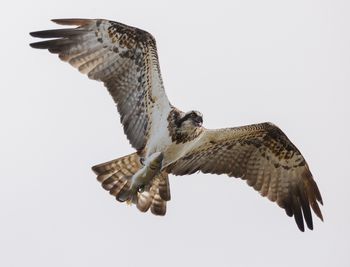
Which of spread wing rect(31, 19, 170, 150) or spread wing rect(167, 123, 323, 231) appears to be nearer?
spread wing rect(31, 19, 170, 150)

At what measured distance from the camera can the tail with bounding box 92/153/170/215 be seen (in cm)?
1586

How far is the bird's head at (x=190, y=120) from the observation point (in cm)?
1495

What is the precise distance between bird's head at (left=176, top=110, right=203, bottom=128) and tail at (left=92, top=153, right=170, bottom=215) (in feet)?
3.38

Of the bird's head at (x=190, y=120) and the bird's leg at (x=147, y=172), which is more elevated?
the bird's head at (x=190, y=120)

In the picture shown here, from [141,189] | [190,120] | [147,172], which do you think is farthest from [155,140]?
[141,189]

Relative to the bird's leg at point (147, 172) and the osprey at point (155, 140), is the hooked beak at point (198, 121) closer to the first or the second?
the osprey at point (155, 140)

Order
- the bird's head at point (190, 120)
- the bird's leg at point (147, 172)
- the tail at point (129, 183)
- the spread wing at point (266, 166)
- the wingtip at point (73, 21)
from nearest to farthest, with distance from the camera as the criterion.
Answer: the bird's head at point (190, 120) < the wingtip at point (73, 21) < the bird's leg at point (147, 172) < the spread wing at point (266, 166) < the tail at point (129, 183)

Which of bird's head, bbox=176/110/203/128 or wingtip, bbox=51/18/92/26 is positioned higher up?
wingtip, bbox=51/18/92/26

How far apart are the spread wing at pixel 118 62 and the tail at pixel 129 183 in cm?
53

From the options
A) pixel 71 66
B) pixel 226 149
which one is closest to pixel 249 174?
pixel 226 149

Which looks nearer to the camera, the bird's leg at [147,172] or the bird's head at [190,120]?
the bird's head at [190,120]

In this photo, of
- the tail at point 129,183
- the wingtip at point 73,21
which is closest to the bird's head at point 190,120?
the tail at point 129,183

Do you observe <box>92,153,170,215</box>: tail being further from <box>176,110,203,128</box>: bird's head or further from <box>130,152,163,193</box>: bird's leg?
<box>176,110,203,128</box>: bird's head

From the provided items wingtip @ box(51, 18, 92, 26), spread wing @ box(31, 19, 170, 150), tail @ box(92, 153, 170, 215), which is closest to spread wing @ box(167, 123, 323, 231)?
tail @ box(92, 153, 170, 215)
